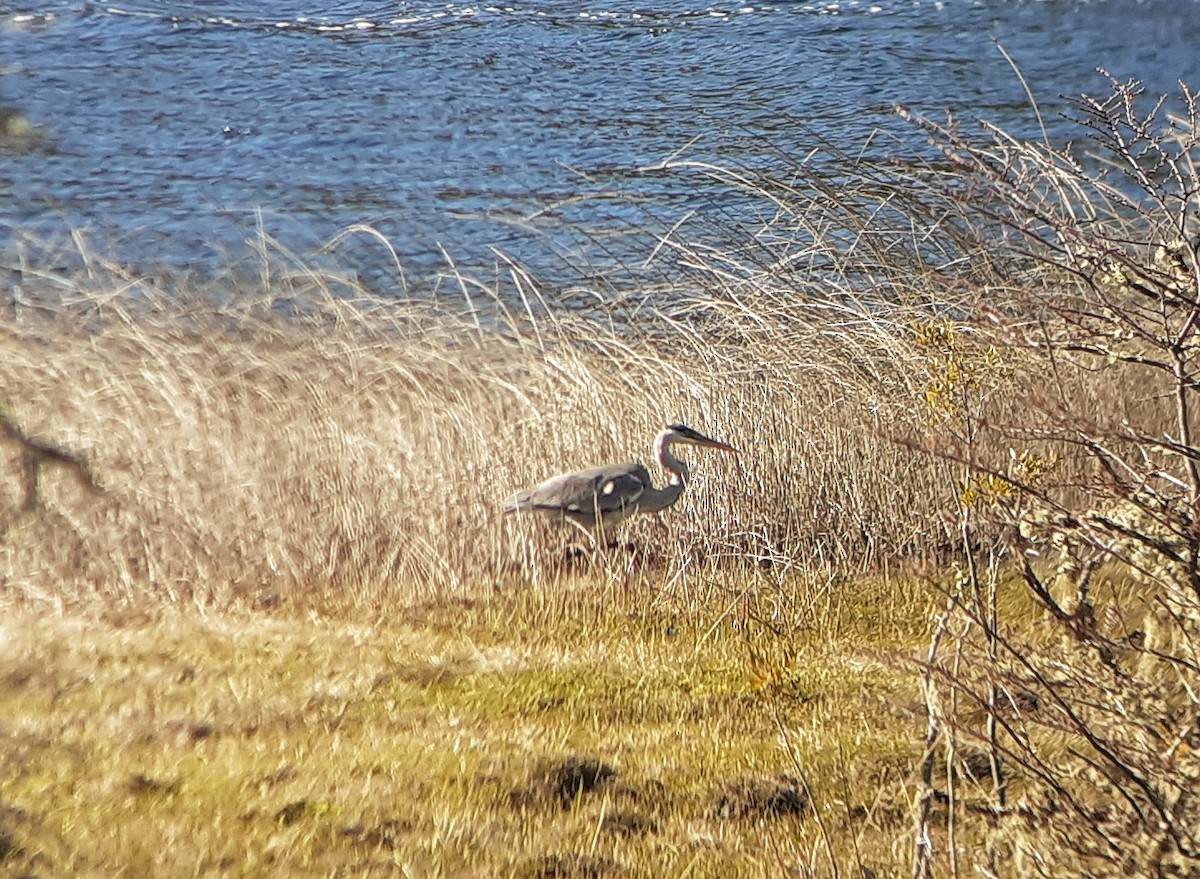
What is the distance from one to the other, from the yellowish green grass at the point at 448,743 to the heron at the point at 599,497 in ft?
1.18

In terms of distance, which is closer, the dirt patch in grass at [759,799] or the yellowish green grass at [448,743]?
the yellowish green grass at [448,743]

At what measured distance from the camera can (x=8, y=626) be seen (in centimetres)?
537

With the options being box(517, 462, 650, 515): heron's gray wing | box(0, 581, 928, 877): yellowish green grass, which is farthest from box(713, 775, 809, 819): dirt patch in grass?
box(517, 462, 650, 515): heron's gray wing

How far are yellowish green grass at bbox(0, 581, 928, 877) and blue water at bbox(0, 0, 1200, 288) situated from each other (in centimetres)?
865

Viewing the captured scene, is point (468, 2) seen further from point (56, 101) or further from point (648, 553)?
point (648, 553)

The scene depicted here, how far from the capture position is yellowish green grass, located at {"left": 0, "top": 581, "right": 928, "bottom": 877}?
331 centimetres

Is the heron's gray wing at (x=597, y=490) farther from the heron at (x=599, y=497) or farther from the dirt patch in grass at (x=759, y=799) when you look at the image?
the dirt patch in grass at (x=759, y=799)

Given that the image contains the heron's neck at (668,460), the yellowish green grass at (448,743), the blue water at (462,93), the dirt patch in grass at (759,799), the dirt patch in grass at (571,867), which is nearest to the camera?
the dirt patch in grass at (571,867)

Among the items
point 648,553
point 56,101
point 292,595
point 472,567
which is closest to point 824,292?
point 648,553

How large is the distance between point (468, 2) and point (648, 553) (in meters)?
11.8

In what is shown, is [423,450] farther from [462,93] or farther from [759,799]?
[462,93]

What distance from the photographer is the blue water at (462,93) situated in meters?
14.2

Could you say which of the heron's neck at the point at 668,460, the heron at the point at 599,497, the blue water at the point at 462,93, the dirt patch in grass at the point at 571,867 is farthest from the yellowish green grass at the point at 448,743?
the blue water at the point at 462,93

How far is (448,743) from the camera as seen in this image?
159 inches
